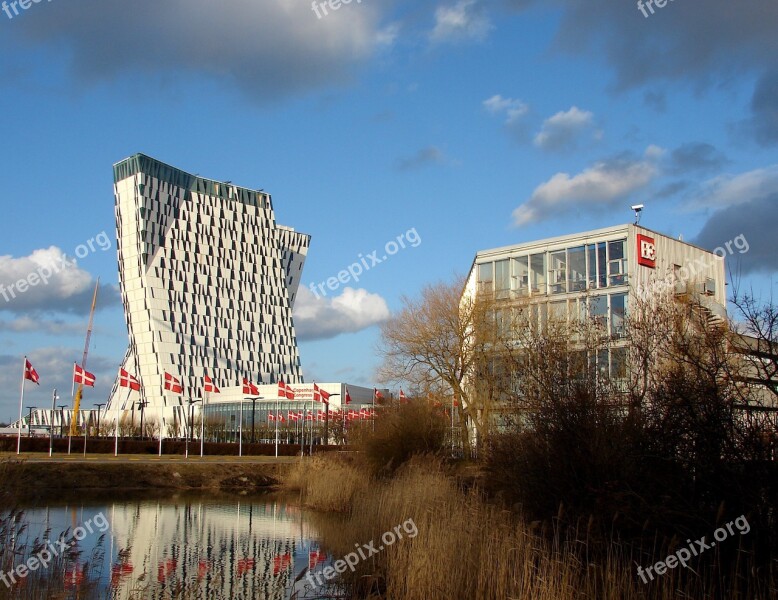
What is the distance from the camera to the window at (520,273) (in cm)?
4591

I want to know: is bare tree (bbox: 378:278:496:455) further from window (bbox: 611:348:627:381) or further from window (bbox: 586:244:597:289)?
window (bbox: 611:348:627:381)

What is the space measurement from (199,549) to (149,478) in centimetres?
1907

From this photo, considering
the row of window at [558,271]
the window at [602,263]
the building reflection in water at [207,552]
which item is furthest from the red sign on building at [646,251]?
the building reflection in water at [207,552]

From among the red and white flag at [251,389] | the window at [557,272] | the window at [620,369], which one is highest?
the window at [557,272]

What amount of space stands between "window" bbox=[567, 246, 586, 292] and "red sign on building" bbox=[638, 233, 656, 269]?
317cm

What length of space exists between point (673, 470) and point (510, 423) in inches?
200

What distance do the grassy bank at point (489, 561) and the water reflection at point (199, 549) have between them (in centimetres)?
161

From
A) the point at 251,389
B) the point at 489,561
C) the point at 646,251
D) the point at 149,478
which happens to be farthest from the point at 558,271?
the point at 251,389

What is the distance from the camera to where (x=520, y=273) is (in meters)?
46.3

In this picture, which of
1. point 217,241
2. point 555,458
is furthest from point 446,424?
point 217,241

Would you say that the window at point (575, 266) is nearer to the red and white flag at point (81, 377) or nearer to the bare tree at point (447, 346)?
the bare tree at point (447, 346)

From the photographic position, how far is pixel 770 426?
9.20 meters

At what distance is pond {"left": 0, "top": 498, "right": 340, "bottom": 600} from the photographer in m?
12.9

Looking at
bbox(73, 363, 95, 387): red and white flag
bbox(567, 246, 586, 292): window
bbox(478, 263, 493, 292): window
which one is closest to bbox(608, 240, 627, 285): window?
bbox(567, 246, 586, 292): window
